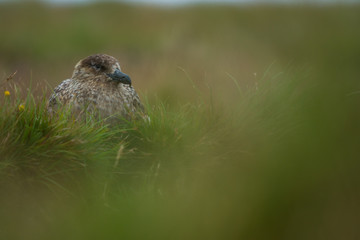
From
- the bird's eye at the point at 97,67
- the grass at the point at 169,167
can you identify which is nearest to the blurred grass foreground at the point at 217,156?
the grass at the point at 169,167

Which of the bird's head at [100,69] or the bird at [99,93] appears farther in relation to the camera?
the bird's head at [100,69]

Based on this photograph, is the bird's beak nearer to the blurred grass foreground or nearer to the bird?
the bird

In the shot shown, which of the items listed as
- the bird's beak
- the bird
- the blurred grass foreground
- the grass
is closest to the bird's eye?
the bird

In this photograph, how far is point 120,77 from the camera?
382 centimetres

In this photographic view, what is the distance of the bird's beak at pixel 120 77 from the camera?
3.79m

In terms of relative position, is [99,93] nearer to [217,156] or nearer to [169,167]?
[169,167]

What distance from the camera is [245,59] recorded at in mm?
4715

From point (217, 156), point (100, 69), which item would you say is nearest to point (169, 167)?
point (217, 156)

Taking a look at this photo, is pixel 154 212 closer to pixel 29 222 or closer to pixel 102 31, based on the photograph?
pixel 29 222

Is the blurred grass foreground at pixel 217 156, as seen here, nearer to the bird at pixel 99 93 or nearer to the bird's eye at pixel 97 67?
the bird at pixel 99 93

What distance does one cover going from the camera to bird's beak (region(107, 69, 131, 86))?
12.4 ft

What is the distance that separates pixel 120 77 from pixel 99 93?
0.24m

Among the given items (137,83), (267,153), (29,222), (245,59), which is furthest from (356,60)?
(137,83)

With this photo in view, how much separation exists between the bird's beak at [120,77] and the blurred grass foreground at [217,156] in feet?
1.70
